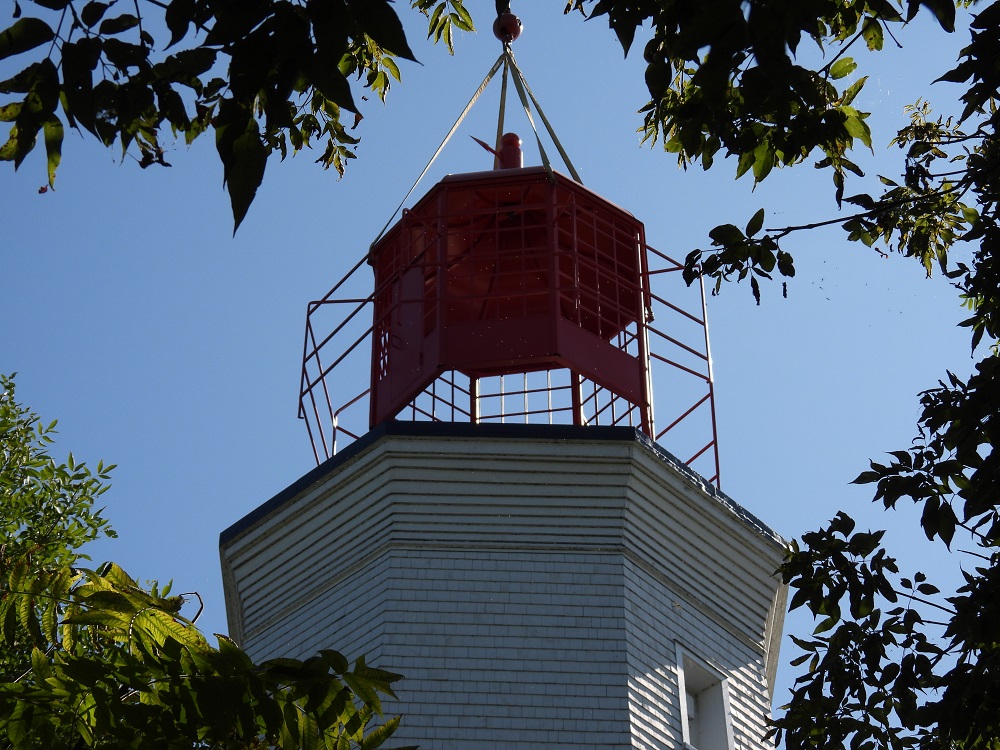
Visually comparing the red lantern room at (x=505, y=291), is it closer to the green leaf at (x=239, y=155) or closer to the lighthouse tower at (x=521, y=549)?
the lighthouse tower at (x=521, y=549)

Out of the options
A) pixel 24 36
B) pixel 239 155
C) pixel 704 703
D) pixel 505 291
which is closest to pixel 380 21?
pixel 239 155

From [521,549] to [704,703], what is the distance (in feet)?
7.27

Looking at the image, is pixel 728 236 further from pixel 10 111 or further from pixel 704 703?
pixel 704 703

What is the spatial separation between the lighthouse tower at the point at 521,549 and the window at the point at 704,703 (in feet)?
0.07

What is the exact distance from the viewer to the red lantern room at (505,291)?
1417 centimetres

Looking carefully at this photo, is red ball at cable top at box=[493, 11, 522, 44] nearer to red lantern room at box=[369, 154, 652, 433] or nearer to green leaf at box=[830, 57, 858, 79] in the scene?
red lantern room at box=[369, 154, 652, 433]

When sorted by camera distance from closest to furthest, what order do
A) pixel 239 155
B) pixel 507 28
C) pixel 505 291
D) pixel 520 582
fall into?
pixel 239 155
pixel 520 582
pixel 505 291
pixel 507 28

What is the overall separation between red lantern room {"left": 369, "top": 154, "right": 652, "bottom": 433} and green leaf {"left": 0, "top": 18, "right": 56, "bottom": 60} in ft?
32.3

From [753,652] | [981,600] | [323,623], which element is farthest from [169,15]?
[753,652]

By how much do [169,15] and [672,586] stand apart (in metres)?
10.2

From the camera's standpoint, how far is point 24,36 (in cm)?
376

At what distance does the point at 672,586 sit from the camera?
1344cm

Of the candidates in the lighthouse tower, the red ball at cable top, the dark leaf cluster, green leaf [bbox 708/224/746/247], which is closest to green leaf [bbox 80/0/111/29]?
the dark leaf cluster

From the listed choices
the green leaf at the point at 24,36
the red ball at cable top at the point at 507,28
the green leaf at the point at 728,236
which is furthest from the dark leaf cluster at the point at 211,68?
the red ball at cable top at the point at 507,28
